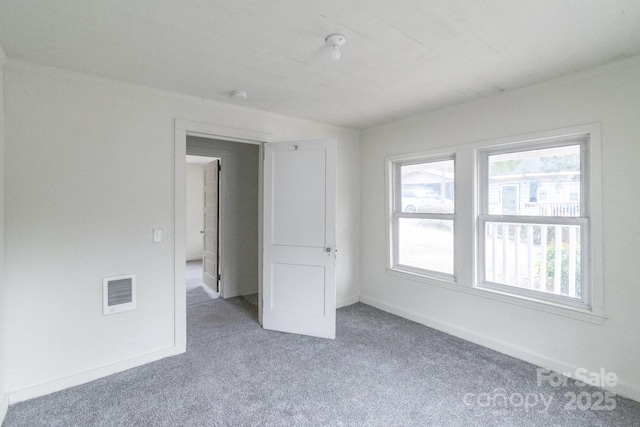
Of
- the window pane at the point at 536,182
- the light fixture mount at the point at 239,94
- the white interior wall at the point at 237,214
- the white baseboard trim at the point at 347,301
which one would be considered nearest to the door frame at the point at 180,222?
the light fixture mount at the point at 239,94

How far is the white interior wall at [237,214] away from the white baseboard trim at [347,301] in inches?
60.4

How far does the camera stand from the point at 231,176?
4.51 meters

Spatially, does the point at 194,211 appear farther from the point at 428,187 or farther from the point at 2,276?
the point at 428,187

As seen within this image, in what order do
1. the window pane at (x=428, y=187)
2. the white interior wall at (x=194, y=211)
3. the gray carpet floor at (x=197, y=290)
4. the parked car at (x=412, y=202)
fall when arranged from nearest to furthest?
the window pane at (x=428, y=187) → the parked car at (x=412, y=202) → the gray carpet floor at (x=197, y=290) → the white interior wall at (x=194, y=211)

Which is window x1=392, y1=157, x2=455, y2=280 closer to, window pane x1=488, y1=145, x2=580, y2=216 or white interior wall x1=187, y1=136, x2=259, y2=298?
window pane x1=488, y1=145, x2=580, y2=216

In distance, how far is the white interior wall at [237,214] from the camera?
14.6 feet

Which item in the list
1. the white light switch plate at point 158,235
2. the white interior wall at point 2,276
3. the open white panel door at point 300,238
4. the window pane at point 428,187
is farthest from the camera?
the window pane at point 428,187

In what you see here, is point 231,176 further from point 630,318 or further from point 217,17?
point 630,318

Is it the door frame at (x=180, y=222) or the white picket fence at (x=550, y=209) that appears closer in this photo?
the white picket fence at (x=550, y=209)

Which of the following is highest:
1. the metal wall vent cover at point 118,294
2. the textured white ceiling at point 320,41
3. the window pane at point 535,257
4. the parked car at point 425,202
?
the textured white ceiling at point 320,41

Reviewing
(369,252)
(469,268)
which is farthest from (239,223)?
(469,268)

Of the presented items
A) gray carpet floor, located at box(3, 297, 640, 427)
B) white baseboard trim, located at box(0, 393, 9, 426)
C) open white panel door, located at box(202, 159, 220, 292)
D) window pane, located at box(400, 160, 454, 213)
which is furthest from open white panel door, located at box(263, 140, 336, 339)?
white baseboard trim, located at box(0, 393, 9, 426)

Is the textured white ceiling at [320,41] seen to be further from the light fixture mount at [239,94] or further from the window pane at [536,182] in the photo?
the window pane at [536,182]

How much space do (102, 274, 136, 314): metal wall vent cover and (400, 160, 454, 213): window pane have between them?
3.03 m
